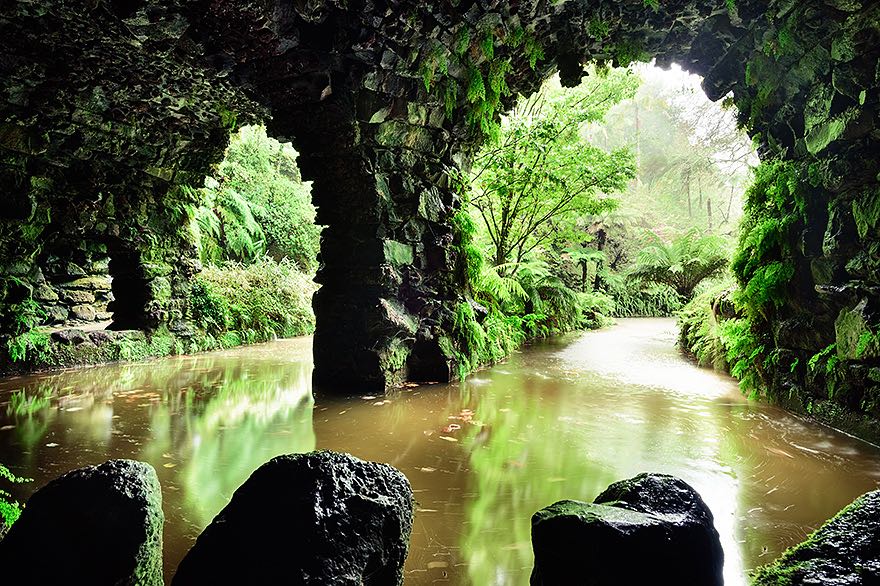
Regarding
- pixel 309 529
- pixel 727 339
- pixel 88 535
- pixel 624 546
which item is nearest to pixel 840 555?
pixel 624 546

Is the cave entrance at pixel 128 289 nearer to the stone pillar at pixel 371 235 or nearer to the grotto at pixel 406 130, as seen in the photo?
the grotto at pixel 406 130

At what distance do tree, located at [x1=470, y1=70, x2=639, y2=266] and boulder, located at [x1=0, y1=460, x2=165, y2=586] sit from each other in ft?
27.5

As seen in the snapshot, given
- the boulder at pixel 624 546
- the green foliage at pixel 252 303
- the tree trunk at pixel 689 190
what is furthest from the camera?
the tree trunk at pixel 689 190

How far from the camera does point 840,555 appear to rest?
128cm

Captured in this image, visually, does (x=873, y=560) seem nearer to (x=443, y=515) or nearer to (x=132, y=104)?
(x=443, y=515)

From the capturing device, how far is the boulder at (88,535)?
143cm

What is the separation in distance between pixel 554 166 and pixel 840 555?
948 cm

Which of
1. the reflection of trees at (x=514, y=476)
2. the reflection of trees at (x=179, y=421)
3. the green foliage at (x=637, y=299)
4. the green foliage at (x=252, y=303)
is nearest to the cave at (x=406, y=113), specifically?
the reflection of trees at (x=179, y=421)

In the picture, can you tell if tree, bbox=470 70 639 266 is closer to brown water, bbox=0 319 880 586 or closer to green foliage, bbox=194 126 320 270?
brown water, bbox=0 319 880 586

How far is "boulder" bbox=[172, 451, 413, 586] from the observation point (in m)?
1.40

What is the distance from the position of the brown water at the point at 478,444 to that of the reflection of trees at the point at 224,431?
2 centimetres

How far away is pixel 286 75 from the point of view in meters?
4.91

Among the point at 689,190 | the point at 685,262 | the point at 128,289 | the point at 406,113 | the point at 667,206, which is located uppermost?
the point at 689,190

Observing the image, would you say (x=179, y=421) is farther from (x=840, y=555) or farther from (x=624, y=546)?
(x=840, y=555)
